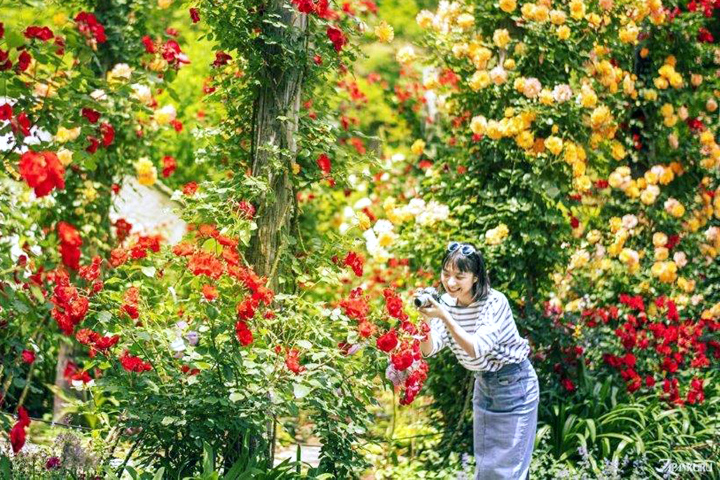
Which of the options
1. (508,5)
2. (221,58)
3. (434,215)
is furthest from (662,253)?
(221,58)

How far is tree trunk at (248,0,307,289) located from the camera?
3938 millimetres

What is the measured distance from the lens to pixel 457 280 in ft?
12.0

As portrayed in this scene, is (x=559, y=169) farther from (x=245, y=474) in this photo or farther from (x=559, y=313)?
(x=245, y=474)

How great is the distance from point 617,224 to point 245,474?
2.81m

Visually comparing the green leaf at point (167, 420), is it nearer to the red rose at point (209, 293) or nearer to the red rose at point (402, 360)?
the red rose at point (209, 293)

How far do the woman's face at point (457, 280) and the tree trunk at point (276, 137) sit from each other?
69cm

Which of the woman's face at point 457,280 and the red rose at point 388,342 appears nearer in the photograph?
the red rose at point 388,342

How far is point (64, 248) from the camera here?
2631 millimetres

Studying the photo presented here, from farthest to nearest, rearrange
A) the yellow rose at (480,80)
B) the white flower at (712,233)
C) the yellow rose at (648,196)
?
1. the white flower at (712,233)
2. the yellow rose at (648,196)
3. the yellow rose at (480,80)

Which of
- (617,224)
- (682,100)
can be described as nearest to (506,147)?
(617,224)

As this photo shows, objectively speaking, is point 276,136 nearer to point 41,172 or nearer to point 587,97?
point 41,172

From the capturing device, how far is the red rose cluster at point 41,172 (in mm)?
2578

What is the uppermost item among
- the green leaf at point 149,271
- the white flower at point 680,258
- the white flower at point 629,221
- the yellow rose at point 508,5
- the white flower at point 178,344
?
the yellow rose at point 508,5

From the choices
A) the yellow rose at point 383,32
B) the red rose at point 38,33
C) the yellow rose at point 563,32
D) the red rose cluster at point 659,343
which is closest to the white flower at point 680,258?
the red rose cluster at point 659,343
